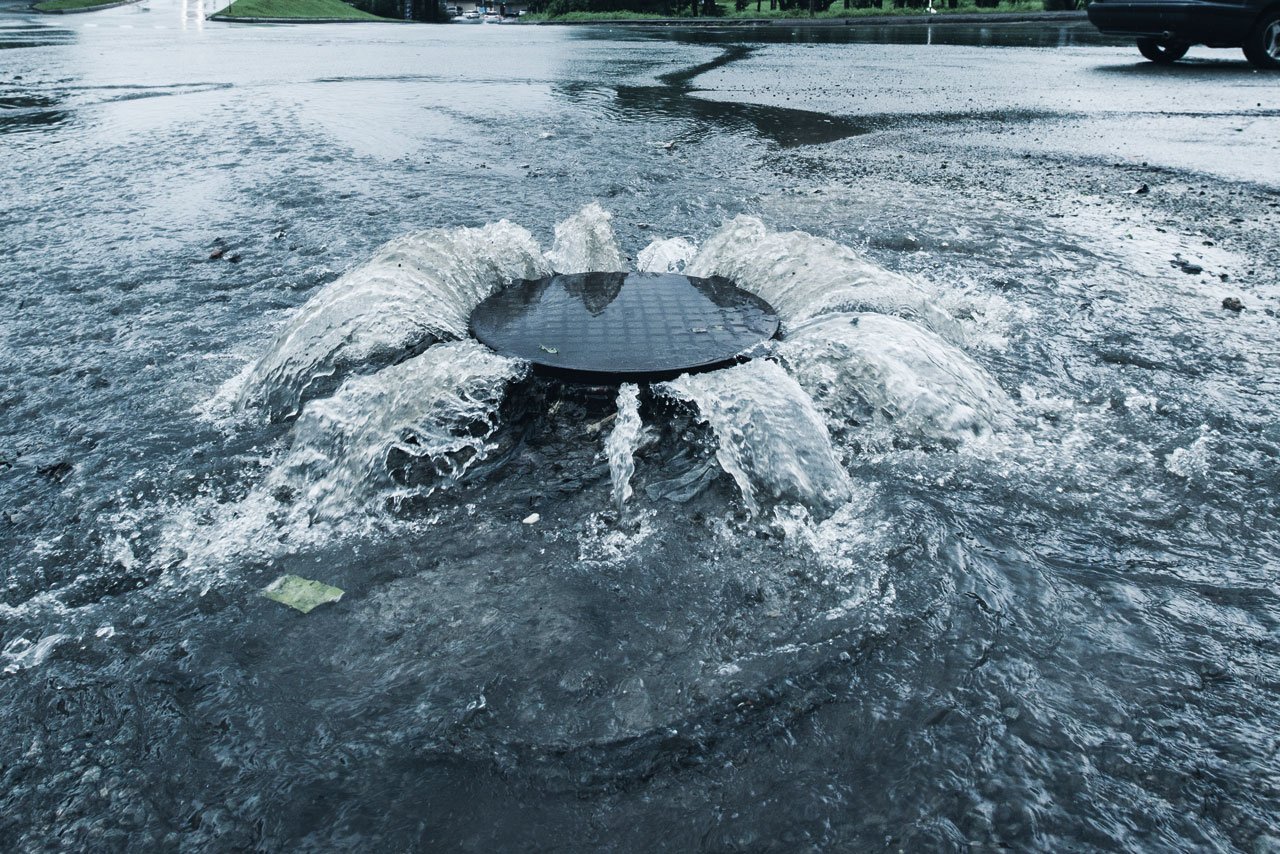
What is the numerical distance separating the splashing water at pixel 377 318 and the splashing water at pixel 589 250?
0.53 meters

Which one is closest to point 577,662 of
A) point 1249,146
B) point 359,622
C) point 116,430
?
point 359,622

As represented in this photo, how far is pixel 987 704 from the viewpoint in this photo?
2.12 metres

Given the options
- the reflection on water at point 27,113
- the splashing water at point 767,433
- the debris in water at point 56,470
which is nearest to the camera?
the splashing water at point 767,433

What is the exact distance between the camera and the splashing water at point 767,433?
2.99 meters

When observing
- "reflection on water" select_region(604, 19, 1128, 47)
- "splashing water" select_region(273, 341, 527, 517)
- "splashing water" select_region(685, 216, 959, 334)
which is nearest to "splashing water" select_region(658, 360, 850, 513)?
"splashing water" select_region(273, 341, 527, 517)

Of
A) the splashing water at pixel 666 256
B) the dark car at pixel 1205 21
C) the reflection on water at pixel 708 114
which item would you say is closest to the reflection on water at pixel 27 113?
the reflection on water at pixel 708 114

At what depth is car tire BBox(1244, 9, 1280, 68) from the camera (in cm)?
1300

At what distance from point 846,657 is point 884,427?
4.56 ft

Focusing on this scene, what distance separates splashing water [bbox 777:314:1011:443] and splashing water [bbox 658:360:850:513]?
258 mm

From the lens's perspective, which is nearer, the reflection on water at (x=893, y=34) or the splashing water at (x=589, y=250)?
the splashing water at (x=589, y=250)

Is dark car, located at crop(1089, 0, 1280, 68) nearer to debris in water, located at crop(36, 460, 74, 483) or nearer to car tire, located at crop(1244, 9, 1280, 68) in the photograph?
car tire, located at crop(1244, 9, 1280, 68)

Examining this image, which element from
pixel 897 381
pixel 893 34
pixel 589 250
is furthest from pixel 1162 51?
pixel 897 381

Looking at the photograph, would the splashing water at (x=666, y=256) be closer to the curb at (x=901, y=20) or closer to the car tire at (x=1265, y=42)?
the car tire at (x=1265, y=42)

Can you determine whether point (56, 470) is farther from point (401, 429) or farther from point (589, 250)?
point (589, 250)
